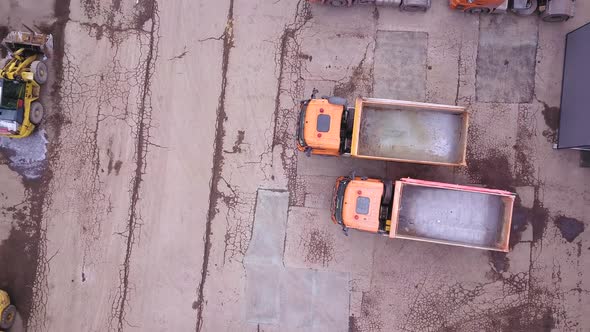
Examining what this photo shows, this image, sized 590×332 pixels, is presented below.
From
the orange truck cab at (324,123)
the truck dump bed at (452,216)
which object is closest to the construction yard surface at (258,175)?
the truck dump bed at (452,216)

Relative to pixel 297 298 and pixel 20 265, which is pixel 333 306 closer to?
pixel 297 298

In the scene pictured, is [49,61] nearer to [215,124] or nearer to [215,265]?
[215,124]

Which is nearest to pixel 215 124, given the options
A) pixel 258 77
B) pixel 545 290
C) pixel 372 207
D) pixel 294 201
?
pixel 258 77

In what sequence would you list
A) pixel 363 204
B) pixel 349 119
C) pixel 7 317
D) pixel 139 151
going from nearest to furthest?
pixel 363 204
pixel 349 119
pixel 7 317
pixel 139 151

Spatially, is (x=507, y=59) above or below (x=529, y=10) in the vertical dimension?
below

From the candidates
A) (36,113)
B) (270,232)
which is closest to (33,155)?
(36,113)

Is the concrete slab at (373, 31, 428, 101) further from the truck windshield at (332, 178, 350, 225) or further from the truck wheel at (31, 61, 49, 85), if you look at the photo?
the truck wheel at (31, 61, 49, 85)

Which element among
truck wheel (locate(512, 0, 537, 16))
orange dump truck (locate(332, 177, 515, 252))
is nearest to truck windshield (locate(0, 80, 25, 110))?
orange dump truck (locate(332, 177, 515, 252))
